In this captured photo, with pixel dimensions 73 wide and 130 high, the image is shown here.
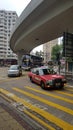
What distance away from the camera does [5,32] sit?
440 ft

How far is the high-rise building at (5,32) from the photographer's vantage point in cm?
12736

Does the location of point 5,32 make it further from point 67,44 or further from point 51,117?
point 51,117

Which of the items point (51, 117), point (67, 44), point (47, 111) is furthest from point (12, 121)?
point (67, 44)

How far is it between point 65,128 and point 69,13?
34.8 feet

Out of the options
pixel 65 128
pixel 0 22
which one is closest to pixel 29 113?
pixel 65 128

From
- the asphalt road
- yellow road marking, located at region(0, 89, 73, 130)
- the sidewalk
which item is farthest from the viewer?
the asphalt road

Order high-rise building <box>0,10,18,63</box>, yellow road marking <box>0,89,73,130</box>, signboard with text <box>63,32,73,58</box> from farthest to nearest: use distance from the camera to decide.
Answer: high-rise building <box>0,10,18,63</box> → signboard with text <box>63,32,73,58</box> → yellow road marking <box>0,89,73,130</box>

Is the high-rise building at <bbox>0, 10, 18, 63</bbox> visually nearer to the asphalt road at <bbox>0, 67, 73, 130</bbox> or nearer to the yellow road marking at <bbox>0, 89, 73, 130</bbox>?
the asphalt road at <bbox>0, 67, 73, 130</bbox>

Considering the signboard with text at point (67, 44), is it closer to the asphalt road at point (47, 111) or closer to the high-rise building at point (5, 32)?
the asphalt road at point (47, 111)

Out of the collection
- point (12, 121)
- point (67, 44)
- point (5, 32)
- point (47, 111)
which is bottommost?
point (47, 111)

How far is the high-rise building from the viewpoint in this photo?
418 feet

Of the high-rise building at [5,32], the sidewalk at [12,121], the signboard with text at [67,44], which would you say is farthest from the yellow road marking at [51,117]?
the high-rise building at [5,32]

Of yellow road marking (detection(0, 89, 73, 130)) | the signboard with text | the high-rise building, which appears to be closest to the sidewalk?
yellow road marking (detection(0, 89, 73, 130))

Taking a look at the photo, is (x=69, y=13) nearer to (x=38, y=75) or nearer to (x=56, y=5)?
(x=56, y=5)
